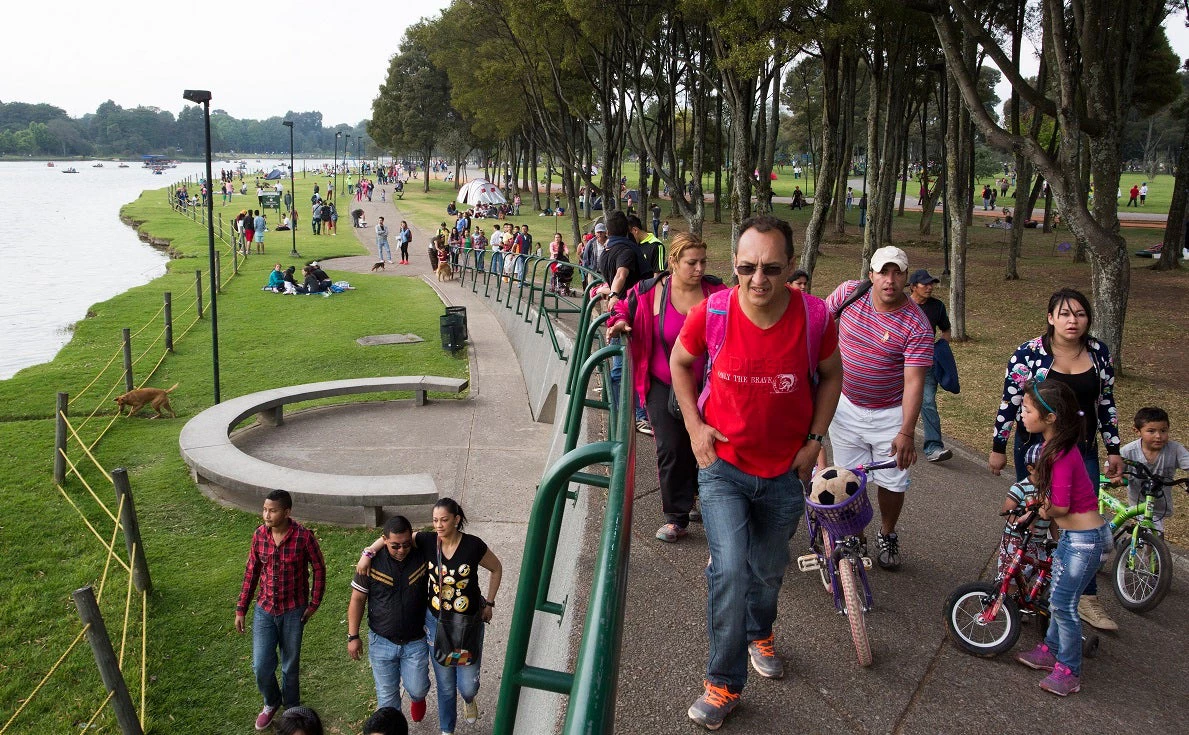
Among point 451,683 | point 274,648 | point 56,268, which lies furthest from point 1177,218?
point 56,268

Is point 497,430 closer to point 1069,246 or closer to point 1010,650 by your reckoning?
point 1010,650

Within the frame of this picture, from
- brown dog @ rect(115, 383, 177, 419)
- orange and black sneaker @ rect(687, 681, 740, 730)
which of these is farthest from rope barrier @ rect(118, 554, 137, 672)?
brown dog @ rect(115, 383, 177, 419)

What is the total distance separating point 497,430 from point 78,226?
2168 inches

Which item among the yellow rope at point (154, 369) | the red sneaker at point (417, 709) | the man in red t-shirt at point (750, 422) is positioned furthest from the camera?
the yellow rope at point (154, 369)

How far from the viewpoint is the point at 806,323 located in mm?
3205

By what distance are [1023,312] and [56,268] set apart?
118 ft

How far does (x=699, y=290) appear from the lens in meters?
4.57

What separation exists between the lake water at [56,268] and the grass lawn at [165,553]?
16.3 ft

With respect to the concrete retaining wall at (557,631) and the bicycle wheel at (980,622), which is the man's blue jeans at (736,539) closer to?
the concrete retaining wall at (557,631)

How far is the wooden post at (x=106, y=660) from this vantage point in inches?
202

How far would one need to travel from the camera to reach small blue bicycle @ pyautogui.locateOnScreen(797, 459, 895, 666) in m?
3.96

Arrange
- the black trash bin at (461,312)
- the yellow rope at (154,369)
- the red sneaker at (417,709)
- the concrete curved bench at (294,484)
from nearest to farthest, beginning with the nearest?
the red sneaker at (417,709) < the concrete curved bench at (294,484) < the yellow rope at (154,369) < the black trash bin at (461,312)

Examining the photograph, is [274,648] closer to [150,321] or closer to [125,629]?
[125,629]

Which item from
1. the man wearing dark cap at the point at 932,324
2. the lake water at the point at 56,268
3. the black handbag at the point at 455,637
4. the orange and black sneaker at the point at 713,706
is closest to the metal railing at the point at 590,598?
the orange and black sneaker at the point at 713,706
